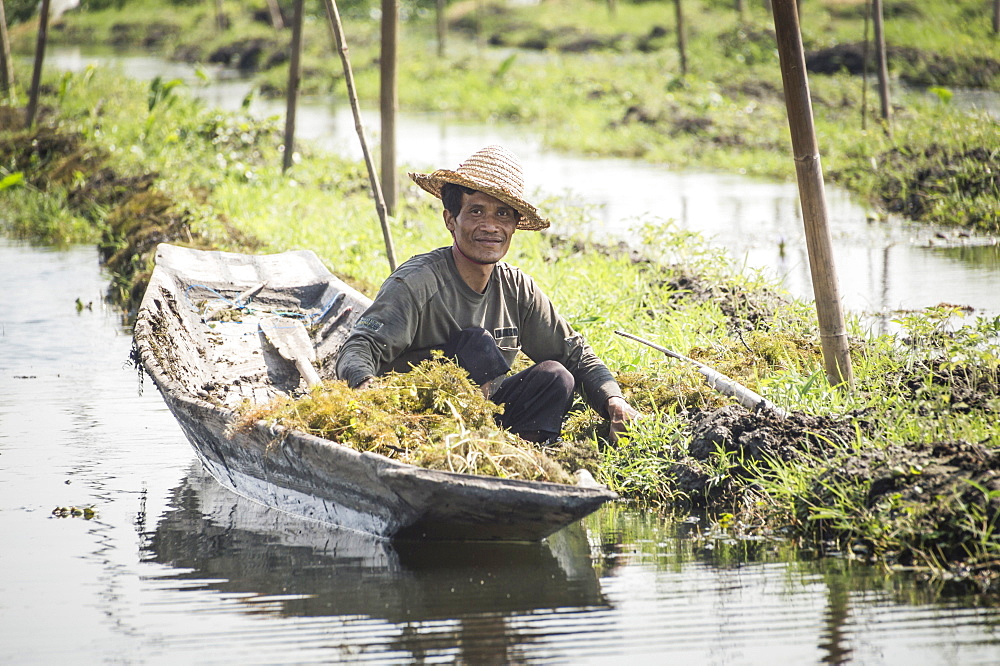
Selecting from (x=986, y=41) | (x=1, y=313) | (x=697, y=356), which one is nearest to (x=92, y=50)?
(x=986, y=41)

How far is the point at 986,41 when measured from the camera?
59.5 ft

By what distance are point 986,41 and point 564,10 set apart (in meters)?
18.7

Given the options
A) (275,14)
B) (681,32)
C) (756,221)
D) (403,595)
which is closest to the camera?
(403,595)

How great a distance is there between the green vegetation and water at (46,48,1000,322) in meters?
0.55

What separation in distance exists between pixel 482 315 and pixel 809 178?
4.49 ft

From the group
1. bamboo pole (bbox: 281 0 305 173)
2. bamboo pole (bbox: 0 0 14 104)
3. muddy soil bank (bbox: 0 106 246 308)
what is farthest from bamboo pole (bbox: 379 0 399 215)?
bamboo pole (bbox: 0 0 14 104)

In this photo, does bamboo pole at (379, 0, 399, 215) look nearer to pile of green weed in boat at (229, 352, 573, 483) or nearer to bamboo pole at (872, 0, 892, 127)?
pile of green weed in boat at (229, 352, 573, 483)

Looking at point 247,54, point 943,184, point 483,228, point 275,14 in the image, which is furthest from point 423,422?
point 275,14

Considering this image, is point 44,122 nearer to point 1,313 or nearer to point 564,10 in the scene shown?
point 1,313

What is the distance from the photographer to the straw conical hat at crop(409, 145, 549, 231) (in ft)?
13.6

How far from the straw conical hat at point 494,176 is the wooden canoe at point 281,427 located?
3.79ft

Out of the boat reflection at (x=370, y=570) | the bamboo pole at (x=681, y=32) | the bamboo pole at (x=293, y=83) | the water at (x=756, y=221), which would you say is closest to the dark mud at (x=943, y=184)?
the water at (x=756, y=221)

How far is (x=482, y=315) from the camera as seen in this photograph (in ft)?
14.2

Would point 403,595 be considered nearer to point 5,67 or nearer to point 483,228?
point 483,228
